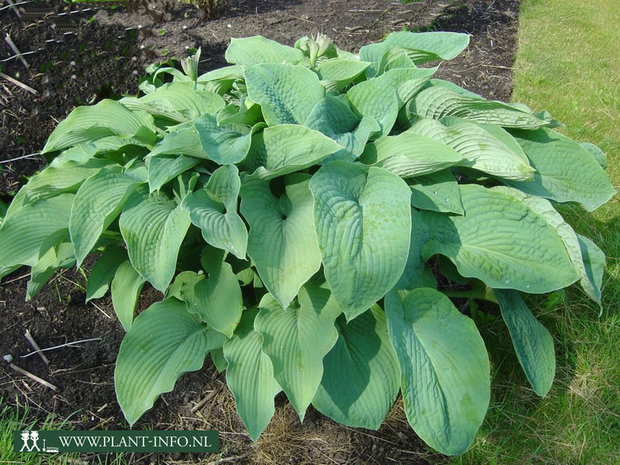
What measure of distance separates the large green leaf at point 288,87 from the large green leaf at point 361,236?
1.17 ft

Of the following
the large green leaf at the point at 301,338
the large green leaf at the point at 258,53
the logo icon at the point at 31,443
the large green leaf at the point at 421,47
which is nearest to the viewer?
the large green leaf at the point at 301,338

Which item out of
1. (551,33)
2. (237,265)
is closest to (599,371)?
(237,265)

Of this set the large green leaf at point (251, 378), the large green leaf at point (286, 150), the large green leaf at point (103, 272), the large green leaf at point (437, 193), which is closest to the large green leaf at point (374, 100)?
the large green leaf at point (437, 193)

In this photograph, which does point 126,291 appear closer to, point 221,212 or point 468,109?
point 221,212

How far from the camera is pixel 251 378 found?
1747mm

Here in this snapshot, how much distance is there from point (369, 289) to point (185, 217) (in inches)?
23.5

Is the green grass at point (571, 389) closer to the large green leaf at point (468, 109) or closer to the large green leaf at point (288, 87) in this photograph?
the large green leaf at point (468, 109)

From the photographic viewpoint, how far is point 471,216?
1813mm

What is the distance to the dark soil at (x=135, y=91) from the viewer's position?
202cm

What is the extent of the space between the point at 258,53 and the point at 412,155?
96 cm

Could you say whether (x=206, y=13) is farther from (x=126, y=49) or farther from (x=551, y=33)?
(x=551, y=33)

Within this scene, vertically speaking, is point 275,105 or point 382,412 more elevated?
point 275,105

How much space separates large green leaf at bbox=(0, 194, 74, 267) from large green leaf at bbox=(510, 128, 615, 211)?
164 centimetres

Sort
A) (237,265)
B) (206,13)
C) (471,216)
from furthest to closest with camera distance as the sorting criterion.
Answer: (206,13) < (237,265) < (471,216)
